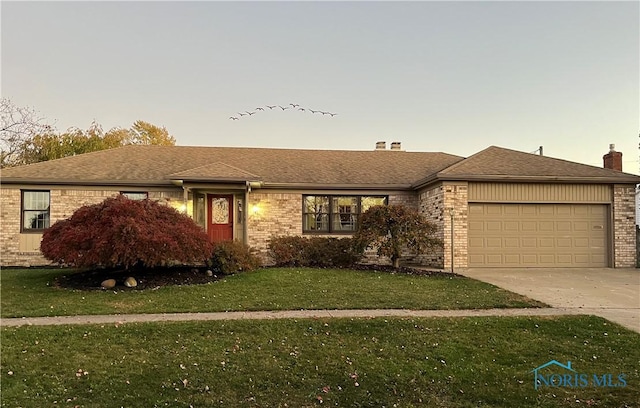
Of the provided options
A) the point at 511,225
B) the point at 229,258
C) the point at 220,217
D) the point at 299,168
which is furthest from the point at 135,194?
the point at 511,225

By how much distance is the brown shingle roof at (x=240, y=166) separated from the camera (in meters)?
14.0

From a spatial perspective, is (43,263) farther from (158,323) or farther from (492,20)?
(492,20)

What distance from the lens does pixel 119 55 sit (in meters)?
14.4

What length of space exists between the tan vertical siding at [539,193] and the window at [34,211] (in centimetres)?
1404

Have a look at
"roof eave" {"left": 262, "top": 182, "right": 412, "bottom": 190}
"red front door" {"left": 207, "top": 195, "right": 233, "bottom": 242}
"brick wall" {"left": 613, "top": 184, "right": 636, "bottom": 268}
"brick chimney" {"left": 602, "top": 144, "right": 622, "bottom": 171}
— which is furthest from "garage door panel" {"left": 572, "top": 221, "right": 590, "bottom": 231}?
"red front door" {"left": 207, "top": 195, "right": 233, "bottom": 242}

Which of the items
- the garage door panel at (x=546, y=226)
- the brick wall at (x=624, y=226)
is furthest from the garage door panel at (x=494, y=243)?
the brick wall at (x=624, y=226)

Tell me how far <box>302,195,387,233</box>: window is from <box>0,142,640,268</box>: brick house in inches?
1.5

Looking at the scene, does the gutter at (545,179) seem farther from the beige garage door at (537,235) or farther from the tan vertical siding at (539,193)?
the beige garage door at (537,235)

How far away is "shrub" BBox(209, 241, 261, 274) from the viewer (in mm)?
11234

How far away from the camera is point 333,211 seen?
1517 centimetres

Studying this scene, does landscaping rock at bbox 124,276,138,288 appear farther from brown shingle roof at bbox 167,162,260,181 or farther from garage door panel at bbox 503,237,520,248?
garage door panel at bbox 503,237,520,248

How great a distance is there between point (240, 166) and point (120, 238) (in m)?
7.66

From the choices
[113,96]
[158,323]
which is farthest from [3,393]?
[113,96]

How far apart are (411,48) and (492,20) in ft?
8.78
